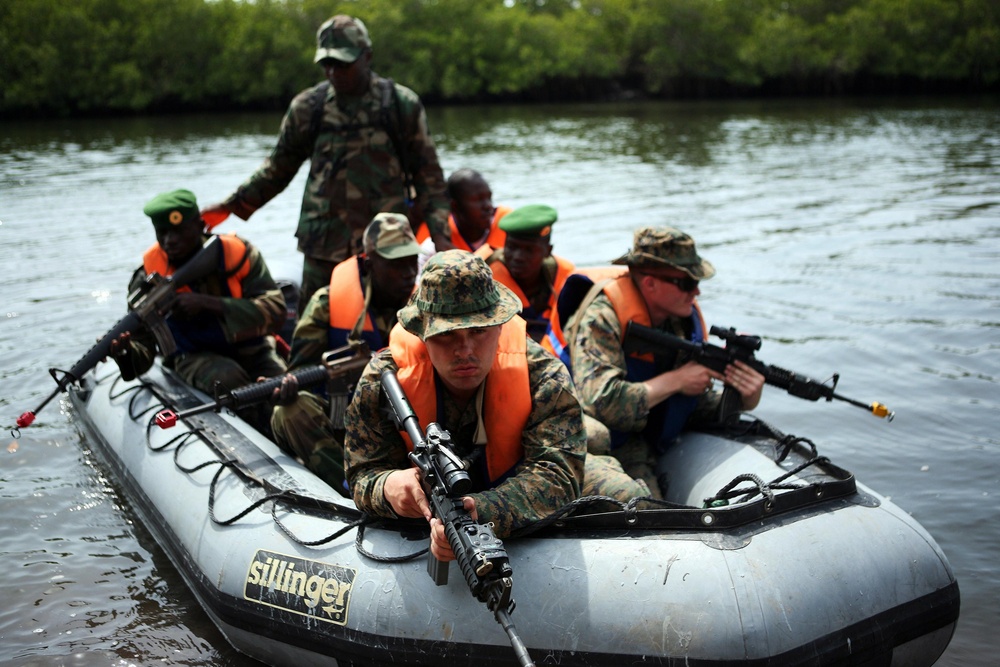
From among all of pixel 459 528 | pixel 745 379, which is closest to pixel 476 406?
pixel 459 528

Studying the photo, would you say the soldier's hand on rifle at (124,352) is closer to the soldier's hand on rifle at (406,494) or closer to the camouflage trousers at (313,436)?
the camouflage trousers at (313,436)

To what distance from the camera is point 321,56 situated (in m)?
5.59

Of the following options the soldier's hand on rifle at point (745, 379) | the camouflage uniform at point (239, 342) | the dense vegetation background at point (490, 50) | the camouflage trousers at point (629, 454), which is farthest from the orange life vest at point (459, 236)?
the dense vegetation background at point (490, 50)

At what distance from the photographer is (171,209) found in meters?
5.38

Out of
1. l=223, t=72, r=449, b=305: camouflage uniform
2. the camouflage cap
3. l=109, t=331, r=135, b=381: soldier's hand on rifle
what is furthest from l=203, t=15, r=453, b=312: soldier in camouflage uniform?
l=109, t=331, r=135, b=381: soldier's hand on rifle

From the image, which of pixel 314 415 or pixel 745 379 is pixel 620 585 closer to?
pixel 745 379

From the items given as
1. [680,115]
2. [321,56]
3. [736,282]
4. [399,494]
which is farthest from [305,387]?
[680,115]

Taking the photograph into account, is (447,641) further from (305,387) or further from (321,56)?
(321,56)

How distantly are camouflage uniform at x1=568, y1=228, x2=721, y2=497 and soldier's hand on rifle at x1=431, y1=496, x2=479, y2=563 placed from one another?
55.7 inches

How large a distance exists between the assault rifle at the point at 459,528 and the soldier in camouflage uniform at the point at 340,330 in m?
1.58

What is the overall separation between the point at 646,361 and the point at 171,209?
2757mm

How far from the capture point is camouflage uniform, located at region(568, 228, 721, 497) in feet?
14.3

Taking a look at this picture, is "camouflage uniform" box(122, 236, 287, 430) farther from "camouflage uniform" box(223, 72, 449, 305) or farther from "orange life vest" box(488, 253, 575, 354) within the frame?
"orange life vest" box(488, 253, 575, 354)

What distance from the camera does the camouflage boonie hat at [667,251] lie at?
4.41m
